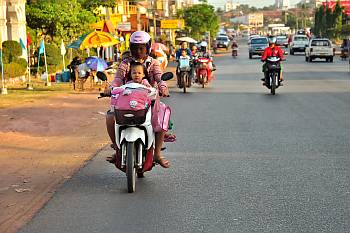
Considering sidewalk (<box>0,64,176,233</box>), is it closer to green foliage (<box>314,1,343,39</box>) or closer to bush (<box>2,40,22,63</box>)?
bush (<box>2,40,22,63</box>)

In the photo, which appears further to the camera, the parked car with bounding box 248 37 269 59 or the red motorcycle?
the parked car with bounding box 248 37 269 59

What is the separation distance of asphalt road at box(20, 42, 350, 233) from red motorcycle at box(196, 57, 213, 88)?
36.6ft

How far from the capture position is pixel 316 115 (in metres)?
15.4

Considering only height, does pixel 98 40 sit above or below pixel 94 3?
below

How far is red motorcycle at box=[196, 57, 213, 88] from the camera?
2575 cm

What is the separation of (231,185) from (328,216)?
5.63 feet

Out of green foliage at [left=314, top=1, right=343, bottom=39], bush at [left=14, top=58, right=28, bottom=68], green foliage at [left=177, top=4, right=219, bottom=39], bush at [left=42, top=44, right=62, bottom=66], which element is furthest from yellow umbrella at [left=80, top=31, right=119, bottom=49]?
green foliage at [left=314, top=1, right=343, bottom=39]

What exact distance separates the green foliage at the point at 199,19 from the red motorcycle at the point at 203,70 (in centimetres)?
5620

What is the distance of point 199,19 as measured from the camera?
269 ft

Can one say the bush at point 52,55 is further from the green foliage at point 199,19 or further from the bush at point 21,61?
the green foliage at point 199,19

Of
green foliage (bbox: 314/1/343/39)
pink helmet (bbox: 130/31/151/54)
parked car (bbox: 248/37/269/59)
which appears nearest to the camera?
pink helmet (bbox: 130/31/151/54)

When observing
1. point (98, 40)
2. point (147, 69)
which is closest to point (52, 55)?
point (98, 40)

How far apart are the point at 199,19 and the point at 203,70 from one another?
56.9 m

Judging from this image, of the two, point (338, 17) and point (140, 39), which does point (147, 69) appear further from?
point (338, 17)
